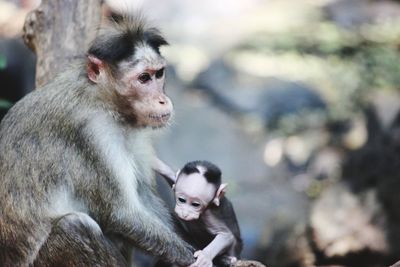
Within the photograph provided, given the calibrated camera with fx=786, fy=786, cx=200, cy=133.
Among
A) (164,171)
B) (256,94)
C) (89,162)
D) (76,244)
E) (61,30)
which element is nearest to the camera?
(76,244)

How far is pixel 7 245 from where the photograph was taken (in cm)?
666

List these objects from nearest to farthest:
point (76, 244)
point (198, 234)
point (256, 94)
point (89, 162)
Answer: point (76, 244)
point (89, 162)
point (198, 234)
point (256, 94)

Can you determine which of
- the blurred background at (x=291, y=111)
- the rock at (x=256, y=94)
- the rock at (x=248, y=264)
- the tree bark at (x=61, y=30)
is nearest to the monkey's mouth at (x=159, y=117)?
the rock at (x=248, y=264)

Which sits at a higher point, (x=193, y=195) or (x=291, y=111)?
(x=291, y=111)

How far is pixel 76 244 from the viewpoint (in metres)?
6.32

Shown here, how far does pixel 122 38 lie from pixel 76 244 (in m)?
1.76

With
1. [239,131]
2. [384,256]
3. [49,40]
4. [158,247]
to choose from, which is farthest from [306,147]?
A: [158,247]

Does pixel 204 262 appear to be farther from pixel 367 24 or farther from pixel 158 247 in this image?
pixel 367 24

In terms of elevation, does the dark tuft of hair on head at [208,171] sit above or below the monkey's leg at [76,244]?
above

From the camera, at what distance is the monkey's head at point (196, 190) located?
6.79m

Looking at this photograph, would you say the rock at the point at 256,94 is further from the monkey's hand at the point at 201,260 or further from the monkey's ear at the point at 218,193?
the monkey's hand at the point at 201,260

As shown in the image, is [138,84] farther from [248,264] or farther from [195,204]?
[248,264]

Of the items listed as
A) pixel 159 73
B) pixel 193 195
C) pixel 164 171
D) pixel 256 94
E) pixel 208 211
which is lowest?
pixel 208 211

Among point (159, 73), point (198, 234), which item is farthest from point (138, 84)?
point (198, 234)
